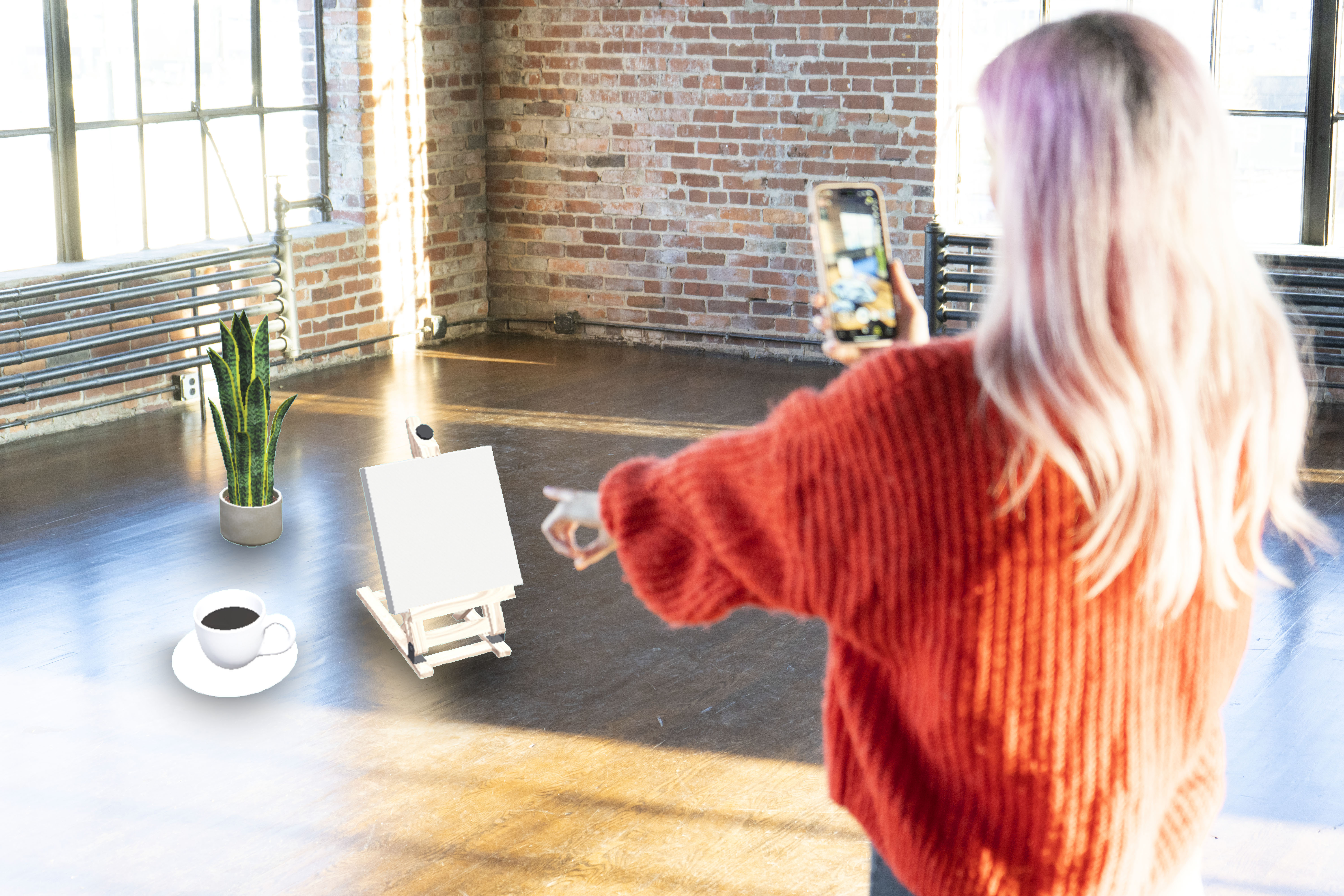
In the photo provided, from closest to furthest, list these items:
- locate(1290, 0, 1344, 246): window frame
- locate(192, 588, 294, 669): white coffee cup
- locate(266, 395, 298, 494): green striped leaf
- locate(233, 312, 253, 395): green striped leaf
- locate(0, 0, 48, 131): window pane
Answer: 1. locate(192, 588, 294, 669): white coffee cup
2. locate(233, 312, 253, 395): green striped leaf
3. locate(266, 395, 298, 494): green striped leaf
4. locate(0, 0, 48, 131): window pane
5. locate(1290, 0, 1344, 246): window frame

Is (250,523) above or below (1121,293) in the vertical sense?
below

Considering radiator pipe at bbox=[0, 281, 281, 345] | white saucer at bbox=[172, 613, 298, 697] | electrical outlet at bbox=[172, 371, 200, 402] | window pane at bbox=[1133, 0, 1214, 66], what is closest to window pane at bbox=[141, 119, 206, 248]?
radiator pipe at bbox=[0, 281, 281, 345]

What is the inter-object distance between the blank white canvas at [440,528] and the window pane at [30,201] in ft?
9.56

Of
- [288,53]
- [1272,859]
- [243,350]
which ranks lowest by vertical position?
[1272,859]

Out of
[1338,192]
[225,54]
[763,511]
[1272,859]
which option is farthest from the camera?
[225,54]

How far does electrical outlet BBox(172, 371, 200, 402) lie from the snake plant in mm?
1743

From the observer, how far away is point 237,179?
6254mm

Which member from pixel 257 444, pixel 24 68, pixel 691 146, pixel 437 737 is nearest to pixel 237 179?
pixel 24 68

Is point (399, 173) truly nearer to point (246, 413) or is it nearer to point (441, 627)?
point (246, 413)

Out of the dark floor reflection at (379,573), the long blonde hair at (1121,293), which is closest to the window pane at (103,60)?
the dark floor reflection at (379,573)

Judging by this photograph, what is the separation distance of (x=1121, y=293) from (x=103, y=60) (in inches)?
217

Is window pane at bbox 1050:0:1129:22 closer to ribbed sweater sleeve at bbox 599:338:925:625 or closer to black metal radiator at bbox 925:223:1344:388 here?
ribbed sweater sleeve at bbox 599:338:925:625

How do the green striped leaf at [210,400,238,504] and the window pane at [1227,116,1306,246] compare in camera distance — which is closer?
the green striped leaf at [210,400,238,504]

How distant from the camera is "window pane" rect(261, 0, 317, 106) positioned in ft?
20.9
